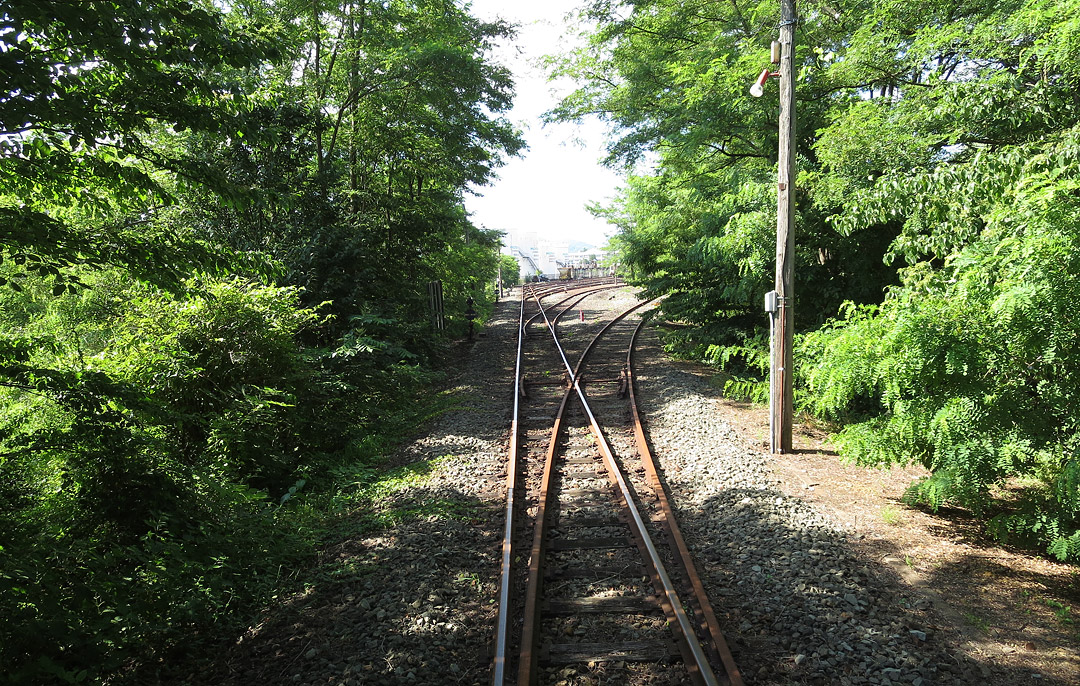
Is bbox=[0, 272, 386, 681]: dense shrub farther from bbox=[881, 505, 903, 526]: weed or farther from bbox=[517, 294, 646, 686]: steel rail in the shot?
bbox=[881, 505, 903, 526]: weed

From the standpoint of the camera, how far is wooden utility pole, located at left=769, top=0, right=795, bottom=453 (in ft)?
24.0

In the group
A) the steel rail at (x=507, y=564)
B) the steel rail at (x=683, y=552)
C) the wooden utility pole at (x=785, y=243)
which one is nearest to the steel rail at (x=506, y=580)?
the steel rail at (x=507, y=564)

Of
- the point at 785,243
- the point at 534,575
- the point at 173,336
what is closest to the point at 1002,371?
the point at 785,243

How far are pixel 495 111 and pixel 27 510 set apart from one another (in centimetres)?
1519

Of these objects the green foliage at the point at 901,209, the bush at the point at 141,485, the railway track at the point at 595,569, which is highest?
the green foliage at the point at 901,209

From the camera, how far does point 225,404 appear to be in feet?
23.4

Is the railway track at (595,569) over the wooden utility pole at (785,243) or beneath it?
beneath

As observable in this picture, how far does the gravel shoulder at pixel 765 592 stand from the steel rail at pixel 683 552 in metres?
0.14

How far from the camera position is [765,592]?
4492mm

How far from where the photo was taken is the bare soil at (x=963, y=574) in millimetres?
3746

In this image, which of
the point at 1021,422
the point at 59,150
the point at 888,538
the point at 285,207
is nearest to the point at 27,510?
the point at 59,150

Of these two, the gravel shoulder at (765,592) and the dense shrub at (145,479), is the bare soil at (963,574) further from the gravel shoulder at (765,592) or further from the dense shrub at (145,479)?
the dense shrub at (145,479)

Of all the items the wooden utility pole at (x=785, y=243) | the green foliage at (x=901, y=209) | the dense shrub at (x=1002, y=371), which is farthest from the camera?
the wooden utility pole at (x=785, y=243)

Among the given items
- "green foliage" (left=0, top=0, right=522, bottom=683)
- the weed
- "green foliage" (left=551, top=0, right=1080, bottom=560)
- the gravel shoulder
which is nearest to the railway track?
the gravel shoulder
